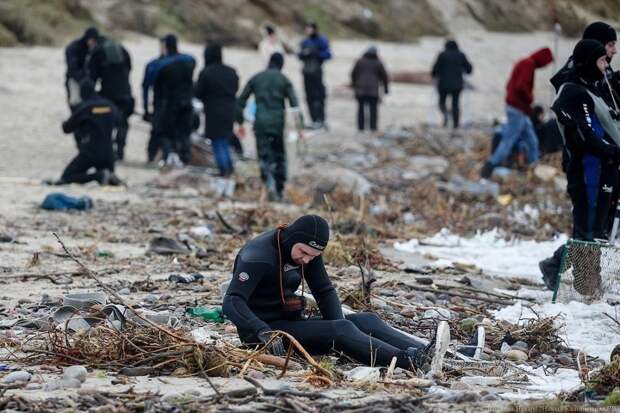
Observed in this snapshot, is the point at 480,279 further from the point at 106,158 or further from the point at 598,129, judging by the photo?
the point at 106,158

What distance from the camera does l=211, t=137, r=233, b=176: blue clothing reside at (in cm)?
1628

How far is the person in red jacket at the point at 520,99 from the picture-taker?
1630cm

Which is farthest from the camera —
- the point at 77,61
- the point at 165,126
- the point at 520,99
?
the point at 165,126

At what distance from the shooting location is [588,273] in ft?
28.8

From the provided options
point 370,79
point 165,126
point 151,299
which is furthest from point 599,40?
point 370,79

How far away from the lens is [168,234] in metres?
12.1

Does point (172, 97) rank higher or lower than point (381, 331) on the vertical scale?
higher

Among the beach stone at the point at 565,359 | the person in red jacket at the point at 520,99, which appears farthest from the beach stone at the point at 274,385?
the person in red jacket at the point at 520,99

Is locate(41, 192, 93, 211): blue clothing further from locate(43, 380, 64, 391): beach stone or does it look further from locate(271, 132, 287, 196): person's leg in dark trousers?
locate(43, 380, 64, 391): beach stone

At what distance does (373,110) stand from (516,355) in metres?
14.9

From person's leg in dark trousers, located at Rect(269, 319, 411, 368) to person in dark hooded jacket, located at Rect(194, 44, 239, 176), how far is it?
9227mm

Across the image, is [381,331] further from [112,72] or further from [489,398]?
[112,72]

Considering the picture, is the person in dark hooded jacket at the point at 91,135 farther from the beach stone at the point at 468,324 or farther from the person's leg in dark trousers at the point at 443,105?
the person's leg in dark trousers at the point at 443,105

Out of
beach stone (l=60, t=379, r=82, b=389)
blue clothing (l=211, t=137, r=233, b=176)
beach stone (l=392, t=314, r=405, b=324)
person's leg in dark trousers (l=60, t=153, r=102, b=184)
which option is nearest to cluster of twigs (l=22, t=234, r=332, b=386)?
beach stone (l=60, t=379, r=82, b=389)
